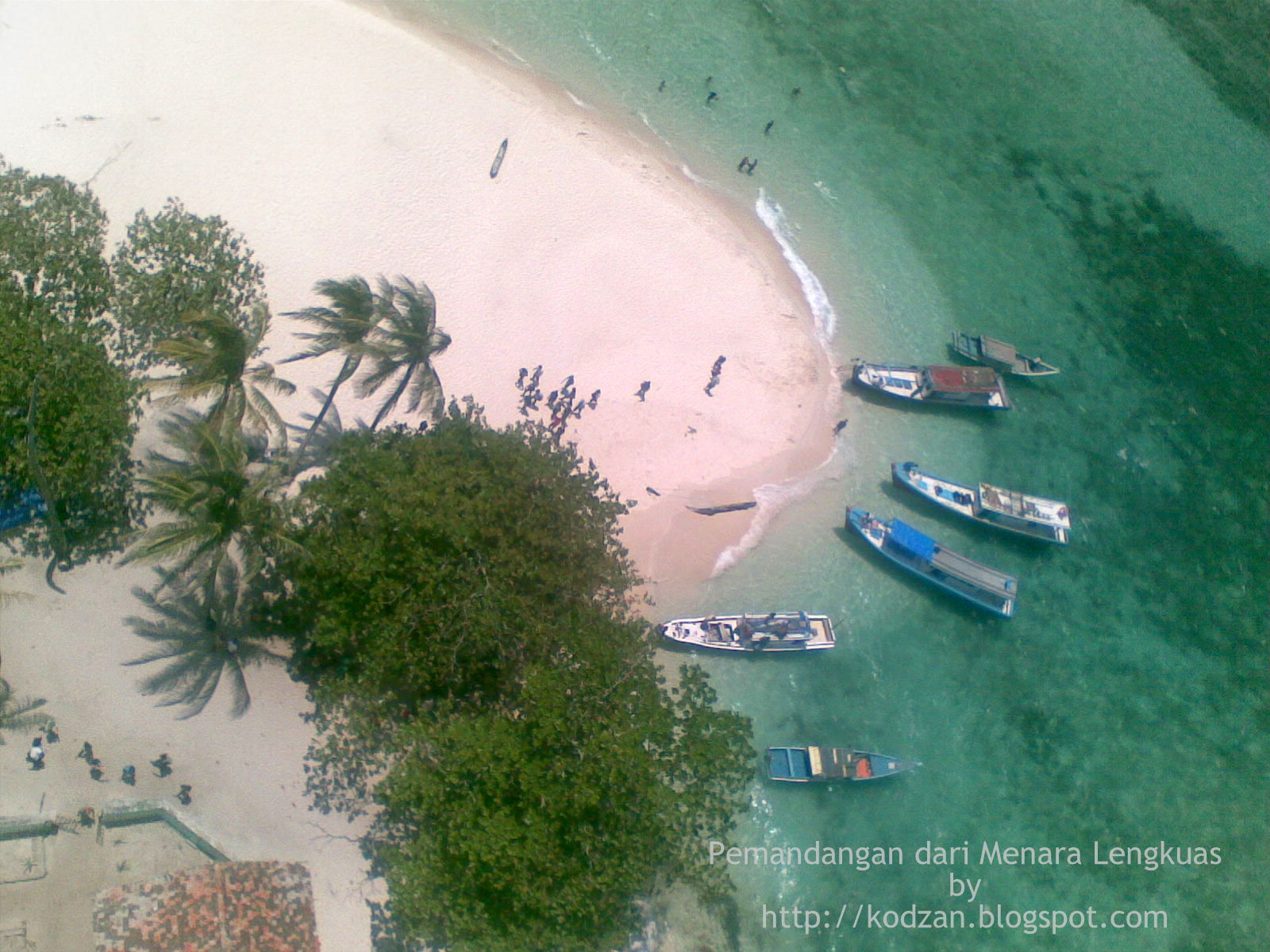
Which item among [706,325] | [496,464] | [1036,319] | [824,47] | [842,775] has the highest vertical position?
[824,47]

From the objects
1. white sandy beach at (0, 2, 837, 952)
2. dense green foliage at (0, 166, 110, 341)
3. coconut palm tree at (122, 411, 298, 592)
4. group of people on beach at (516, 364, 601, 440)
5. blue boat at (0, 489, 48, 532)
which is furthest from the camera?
white sandy beach at (0, 2, 837, 952)

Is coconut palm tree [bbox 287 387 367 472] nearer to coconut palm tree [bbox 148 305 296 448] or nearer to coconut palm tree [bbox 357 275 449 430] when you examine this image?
coconut palm tree [bbox 357 275 449 430]

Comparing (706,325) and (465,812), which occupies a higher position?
(706,325)

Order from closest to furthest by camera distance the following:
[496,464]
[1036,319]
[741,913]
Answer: [496,464], [741,913], [1036,319]

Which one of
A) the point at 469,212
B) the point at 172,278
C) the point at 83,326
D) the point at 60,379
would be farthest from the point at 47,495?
the point at 469,212

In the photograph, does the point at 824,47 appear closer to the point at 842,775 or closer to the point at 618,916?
the point at 842,775

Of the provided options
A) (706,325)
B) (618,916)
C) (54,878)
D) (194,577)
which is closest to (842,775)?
(618,916)

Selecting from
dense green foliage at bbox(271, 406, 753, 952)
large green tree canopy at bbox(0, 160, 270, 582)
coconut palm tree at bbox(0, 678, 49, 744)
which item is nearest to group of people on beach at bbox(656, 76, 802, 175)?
dense green foliage at bbox(271, 406, 753, 952)
